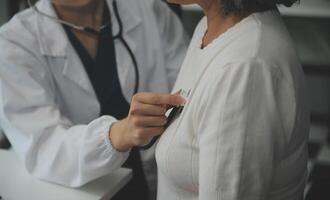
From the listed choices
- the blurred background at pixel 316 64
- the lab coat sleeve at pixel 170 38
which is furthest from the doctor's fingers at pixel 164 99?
the blurred background at pixel 316 64

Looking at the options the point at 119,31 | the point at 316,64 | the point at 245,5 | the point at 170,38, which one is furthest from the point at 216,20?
the point at 316,64

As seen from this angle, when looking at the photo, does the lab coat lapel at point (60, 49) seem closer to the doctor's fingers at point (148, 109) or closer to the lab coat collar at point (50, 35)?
the lab coat collar at point (50, 35)

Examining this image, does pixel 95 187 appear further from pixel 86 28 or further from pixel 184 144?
pixel 86 28

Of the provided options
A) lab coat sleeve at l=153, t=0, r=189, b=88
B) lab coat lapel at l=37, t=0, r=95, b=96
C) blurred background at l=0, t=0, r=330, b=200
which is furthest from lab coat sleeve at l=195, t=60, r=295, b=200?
blurred background at l=0, t=0, r=330, b=200

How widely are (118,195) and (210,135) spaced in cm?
66

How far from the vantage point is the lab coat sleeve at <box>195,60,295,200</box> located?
772 millimetres

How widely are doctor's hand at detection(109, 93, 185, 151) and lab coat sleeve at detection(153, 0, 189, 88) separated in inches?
20.9

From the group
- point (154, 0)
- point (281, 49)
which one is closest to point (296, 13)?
point (154, 0)

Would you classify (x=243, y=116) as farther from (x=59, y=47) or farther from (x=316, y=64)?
(x=316, y=64)

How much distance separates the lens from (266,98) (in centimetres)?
78

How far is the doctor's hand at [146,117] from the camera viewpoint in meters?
0.94

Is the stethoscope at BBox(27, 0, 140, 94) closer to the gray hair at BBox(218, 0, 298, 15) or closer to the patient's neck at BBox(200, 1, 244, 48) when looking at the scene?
the patient's neck at BBox(200, 1, 244, 48)

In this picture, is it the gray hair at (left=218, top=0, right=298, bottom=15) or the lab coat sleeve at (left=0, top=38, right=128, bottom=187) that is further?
the lab coat sleeve at (left=0, top=38, right=128, bottom=187)

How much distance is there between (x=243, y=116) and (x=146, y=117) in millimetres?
261
